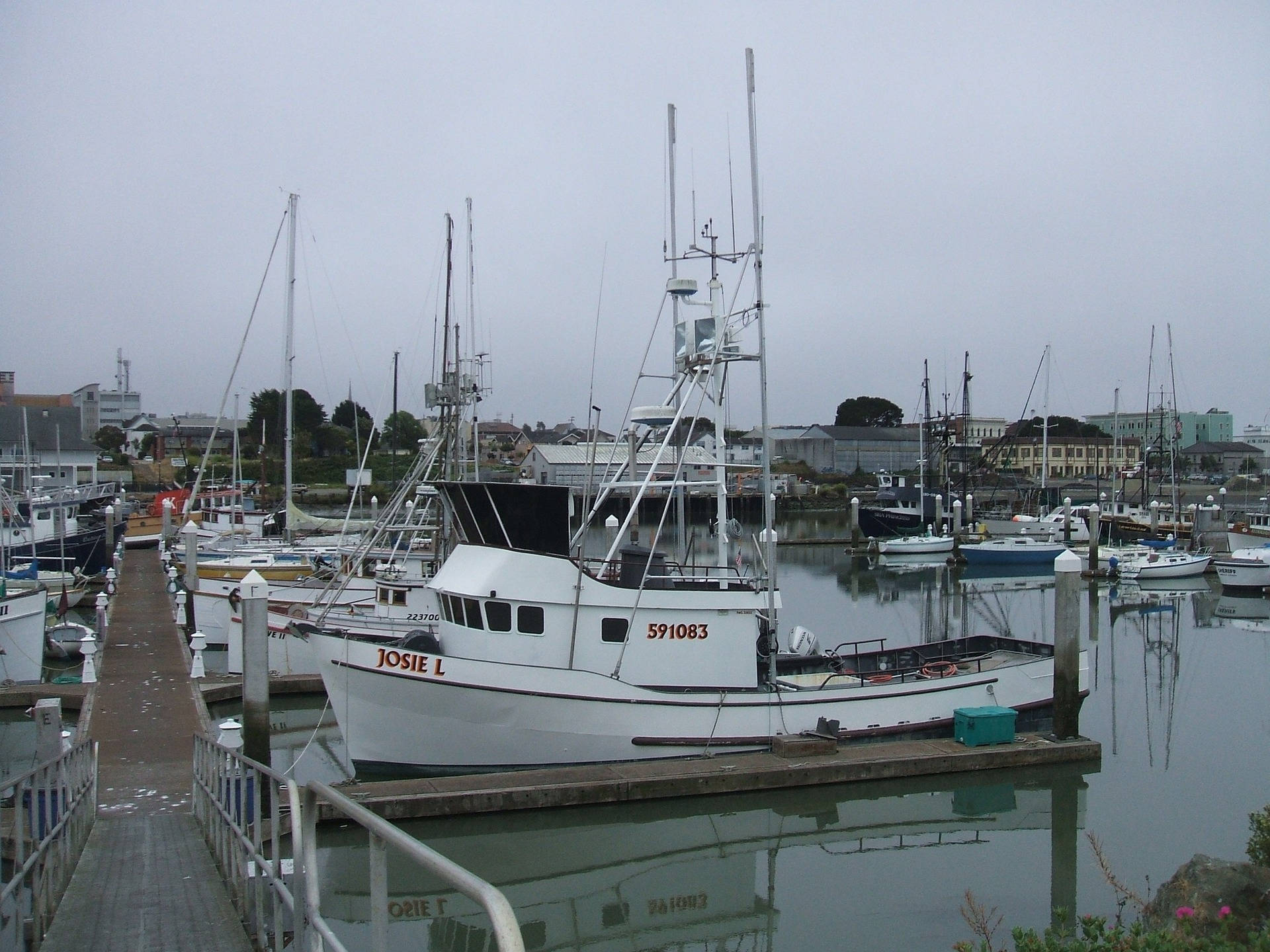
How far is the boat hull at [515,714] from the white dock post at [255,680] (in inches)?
47.0

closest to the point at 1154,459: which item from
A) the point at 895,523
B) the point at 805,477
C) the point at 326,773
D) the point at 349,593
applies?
the point at 805,477

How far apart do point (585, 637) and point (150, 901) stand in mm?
7876

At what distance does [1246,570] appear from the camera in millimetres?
39438

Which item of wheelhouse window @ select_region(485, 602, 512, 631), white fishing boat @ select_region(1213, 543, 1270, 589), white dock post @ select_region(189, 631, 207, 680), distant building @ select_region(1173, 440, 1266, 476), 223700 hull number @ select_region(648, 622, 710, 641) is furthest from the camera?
distant building @ select_region(1173, 440, 1266, 476)

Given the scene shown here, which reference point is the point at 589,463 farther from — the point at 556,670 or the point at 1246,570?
the point at 1246,570

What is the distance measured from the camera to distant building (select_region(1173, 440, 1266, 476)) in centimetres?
10644

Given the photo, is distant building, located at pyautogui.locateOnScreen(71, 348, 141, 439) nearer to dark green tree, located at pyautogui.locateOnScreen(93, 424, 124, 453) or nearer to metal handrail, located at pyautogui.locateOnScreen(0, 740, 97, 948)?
dark green tree, located at pyautogui.locateOnScreen(93, 424, 124, 453)

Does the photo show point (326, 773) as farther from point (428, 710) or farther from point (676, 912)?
point (676, 912)

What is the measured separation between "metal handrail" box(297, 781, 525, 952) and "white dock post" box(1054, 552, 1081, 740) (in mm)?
13293

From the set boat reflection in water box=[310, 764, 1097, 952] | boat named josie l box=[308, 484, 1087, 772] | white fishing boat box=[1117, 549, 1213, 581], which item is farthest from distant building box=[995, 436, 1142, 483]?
boat named josie l box=[308, 484, 1087, 772]

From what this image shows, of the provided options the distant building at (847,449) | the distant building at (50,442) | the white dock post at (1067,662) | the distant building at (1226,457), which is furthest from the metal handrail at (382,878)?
the distant building at (1226,457)

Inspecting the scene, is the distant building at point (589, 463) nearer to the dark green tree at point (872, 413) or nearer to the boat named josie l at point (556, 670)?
the boat named josie l at point (556, 670)

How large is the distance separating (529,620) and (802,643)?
581 centimetres

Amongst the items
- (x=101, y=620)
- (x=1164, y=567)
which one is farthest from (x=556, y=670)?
(x=1164, y=567)
